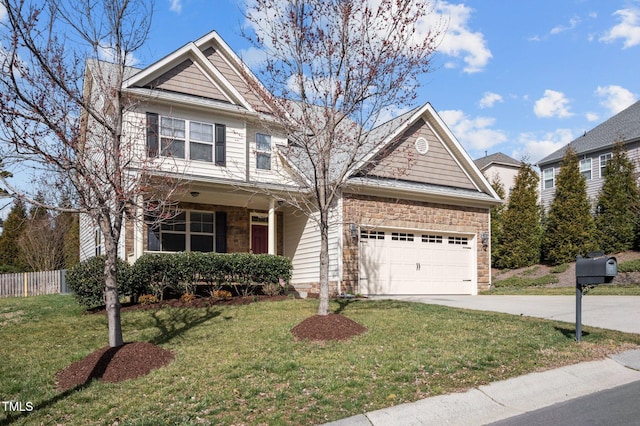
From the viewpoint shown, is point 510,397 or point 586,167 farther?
point 586,167

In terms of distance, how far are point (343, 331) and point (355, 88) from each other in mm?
4135

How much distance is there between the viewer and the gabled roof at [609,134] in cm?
2657

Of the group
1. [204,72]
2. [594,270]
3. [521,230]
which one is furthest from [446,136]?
[594,270]

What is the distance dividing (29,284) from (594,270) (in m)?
20.2

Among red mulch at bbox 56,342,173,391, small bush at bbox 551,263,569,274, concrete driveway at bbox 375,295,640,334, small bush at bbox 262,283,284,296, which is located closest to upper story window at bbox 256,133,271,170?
small bush at bbox 262,283,284,296

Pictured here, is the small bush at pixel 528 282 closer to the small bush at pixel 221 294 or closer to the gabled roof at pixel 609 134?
the gabled roof at pixel 609 134

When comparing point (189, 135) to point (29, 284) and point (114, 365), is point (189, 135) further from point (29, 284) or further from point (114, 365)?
point (29, 284)

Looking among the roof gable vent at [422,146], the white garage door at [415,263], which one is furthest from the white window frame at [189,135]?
the roof gable vent at [422,146]

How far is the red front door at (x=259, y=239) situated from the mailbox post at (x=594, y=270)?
11.3m

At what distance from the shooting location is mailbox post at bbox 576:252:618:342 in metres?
6.86

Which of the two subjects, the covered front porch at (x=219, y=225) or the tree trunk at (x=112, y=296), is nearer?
the tree trunk at (x=112, y=296)

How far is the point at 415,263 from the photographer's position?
16000mm

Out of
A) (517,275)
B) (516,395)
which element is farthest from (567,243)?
(516,395)

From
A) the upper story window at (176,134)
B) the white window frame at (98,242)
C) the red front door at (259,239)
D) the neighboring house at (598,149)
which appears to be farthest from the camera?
the neighboring house at (598,149)
